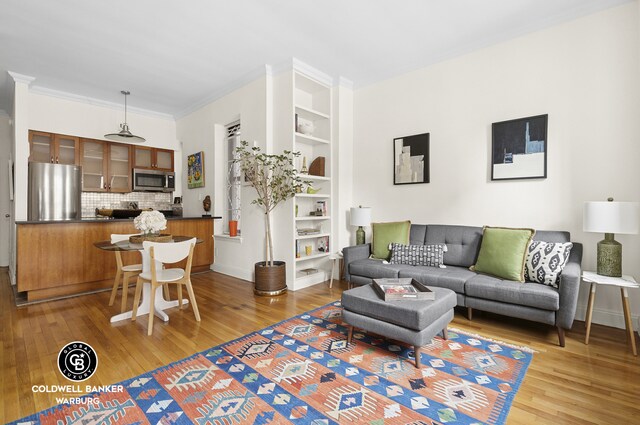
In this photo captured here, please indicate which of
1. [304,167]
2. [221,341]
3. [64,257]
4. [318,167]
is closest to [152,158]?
[64,257]

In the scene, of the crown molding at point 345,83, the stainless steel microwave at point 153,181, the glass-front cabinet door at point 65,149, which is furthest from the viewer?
the stainless steel microwave at point 153,181

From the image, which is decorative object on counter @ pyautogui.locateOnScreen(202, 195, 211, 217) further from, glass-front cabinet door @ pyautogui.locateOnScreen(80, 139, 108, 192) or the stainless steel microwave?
glass-front cabinet door @ pyautogui.locateOnScreen(80, 139, 108, 192)

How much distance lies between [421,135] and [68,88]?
533 centimetres

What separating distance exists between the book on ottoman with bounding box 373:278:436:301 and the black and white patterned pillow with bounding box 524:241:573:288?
3.65 feet

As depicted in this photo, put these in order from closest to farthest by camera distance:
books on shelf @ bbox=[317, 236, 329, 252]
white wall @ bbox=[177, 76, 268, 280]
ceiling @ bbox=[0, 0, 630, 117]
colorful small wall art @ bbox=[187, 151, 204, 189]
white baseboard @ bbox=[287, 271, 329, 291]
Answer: ceiling @ bbox=[0, 0, 630, 117]
white baseboard @ bbox=[287, 271, 329, 291]
white wall @ bbox=[177, 76, 268, 280]
books on shelf @ bbox=[317, 236, 329, 252]
colorful small wall art @ bbox=[187, 151, 204, 189]

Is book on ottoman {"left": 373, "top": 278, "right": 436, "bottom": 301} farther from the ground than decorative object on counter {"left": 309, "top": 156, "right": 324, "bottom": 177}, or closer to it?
closer to it

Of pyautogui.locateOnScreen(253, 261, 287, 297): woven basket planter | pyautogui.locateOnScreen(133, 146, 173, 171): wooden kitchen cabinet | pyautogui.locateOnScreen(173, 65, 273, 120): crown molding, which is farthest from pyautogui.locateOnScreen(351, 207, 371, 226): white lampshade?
pyautogui.locateOnScreen(133, 146, 173, 171): wooden kitchen cabinet

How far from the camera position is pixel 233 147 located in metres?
5.09

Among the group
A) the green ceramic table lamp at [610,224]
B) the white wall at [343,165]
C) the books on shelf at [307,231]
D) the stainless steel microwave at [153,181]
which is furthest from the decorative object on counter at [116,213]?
the green ceramic table lamp at [610,224]

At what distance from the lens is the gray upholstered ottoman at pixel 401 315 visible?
2.10 metres

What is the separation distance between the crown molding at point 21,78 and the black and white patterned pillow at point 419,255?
18.0ft

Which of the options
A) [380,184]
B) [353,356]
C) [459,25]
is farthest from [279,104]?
[353,356]

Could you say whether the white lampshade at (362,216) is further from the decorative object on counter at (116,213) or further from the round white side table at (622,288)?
the decorative object on counter at (116,213)

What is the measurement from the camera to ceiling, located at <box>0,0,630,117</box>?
9.48ft
